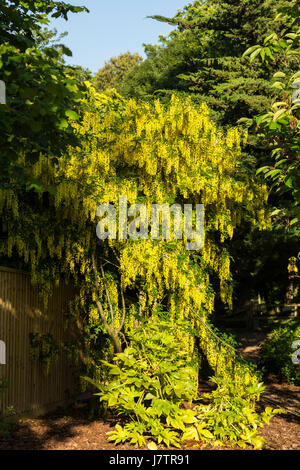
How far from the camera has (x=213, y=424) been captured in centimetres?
571

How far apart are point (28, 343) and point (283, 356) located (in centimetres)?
596

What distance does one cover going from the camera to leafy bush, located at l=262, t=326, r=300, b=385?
32.1 feet

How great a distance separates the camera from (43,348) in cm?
676

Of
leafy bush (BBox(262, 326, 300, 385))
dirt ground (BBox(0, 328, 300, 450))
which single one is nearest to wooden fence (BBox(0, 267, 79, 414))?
dirt ground (BBox(0, 328, 300, 450))

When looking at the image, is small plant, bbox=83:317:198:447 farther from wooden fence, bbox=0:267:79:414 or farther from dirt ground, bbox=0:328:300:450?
wooden fence, bbox=0:267:79:414

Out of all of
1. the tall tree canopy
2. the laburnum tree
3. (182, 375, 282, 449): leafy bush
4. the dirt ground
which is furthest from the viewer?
the tall tree canopy

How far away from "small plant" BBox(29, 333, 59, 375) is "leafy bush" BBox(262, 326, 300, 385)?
5.24 m

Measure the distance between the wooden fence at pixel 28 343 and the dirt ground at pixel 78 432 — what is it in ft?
0.94

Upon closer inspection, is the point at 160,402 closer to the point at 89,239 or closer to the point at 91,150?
the point at 89,239

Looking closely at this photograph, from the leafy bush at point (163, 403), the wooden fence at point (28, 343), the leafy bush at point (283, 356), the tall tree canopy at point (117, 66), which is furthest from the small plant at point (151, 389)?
the tall tree canopy at point (117, 66)

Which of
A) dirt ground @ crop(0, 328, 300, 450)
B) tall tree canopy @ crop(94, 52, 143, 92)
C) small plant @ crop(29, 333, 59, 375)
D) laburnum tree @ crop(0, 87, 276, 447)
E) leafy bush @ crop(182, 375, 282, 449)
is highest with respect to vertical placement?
tall tree canopy @ crop(94, 52, 143, 92)

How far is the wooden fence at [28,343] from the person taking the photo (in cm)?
613

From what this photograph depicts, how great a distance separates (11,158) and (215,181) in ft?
14.7

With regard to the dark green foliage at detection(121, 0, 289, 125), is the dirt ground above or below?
below
